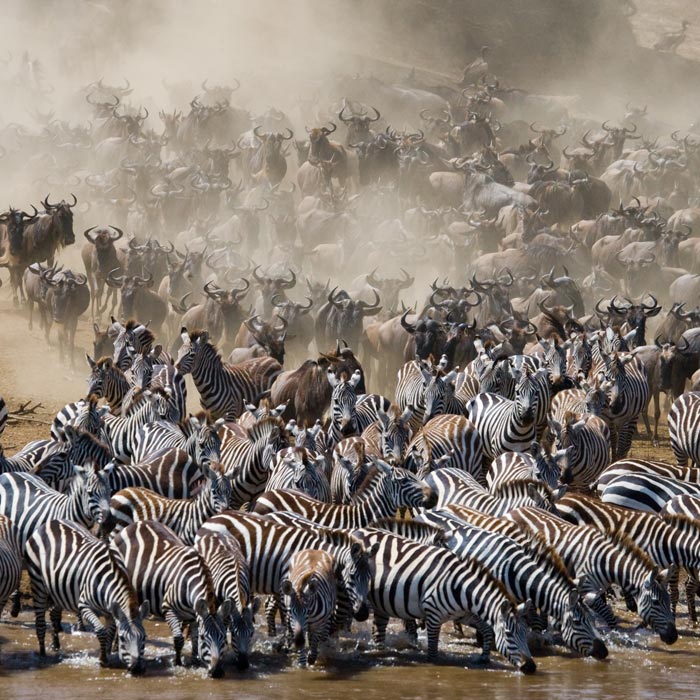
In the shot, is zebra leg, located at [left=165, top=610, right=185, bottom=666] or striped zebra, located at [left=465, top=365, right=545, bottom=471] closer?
zebra leg, located at [left=165, top=610, right=185, bottom=666]

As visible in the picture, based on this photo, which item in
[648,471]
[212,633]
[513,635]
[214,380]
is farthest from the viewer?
[214,380]

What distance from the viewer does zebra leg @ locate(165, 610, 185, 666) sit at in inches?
404

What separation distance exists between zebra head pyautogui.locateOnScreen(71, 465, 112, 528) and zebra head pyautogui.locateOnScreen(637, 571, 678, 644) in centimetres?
451

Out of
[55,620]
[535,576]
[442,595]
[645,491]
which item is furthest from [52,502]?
[645,491]

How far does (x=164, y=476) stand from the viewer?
13383 mm

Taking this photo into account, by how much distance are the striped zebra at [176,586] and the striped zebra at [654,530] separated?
12.2ft

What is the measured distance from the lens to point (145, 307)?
27.3 meters

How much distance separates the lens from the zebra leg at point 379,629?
10992 millimetres

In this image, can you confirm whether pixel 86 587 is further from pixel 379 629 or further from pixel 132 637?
pixel 379 629

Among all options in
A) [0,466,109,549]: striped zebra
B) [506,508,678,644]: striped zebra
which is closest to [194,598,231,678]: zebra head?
[0,466,109,549]: striped zebra

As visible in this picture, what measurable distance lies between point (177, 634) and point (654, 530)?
4.39 meters

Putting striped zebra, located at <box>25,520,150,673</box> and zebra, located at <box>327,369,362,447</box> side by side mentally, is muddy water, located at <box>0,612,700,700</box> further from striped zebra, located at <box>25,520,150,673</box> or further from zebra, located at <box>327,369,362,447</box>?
zebra, located at <box>327,369,362,447</box>

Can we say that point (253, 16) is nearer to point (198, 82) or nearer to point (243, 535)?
point (198, 82)

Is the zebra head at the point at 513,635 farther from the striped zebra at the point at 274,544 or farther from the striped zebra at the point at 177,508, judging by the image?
the striped zebra at the point at 177,508
